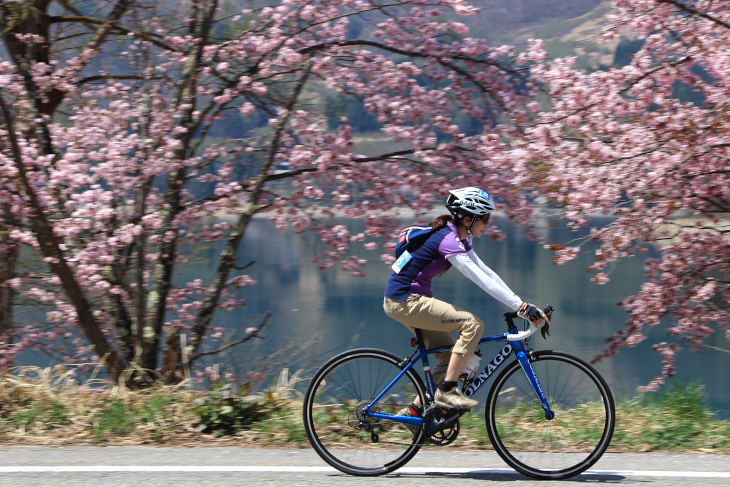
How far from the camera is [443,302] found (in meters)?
4.55

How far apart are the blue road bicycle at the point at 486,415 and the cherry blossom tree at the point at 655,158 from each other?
3.27 meters

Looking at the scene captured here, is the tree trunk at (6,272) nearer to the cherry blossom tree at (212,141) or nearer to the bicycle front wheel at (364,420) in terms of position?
the cherry blossom tree at (212,141)

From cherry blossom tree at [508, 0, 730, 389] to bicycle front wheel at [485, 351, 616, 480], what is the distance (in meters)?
3.18

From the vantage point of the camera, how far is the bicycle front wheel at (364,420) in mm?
4652

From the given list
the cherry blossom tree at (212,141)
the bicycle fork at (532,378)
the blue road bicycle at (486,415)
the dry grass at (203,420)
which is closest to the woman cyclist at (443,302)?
the blue road bicycle at (486,415)

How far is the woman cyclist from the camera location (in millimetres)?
4455

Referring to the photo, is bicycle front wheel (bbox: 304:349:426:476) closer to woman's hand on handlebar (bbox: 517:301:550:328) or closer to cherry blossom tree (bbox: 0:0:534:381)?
woman's hand on handlebar (bbox: 517:301:550:328)

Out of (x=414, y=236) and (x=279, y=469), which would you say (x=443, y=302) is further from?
(x=279, y=469)

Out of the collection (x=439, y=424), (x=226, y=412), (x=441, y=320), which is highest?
(x=441, y=320)

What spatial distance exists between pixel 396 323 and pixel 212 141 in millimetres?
20033

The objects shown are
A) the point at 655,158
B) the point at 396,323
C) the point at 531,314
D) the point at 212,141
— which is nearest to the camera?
the point at 531,314

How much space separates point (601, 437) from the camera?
178 inches

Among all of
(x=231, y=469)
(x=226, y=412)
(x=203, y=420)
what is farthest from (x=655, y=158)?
(x=231, y=469)

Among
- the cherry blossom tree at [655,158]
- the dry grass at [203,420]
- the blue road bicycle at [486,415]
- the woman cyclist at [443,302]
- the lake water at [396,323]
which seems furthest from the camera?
the lake water at [396,323]
